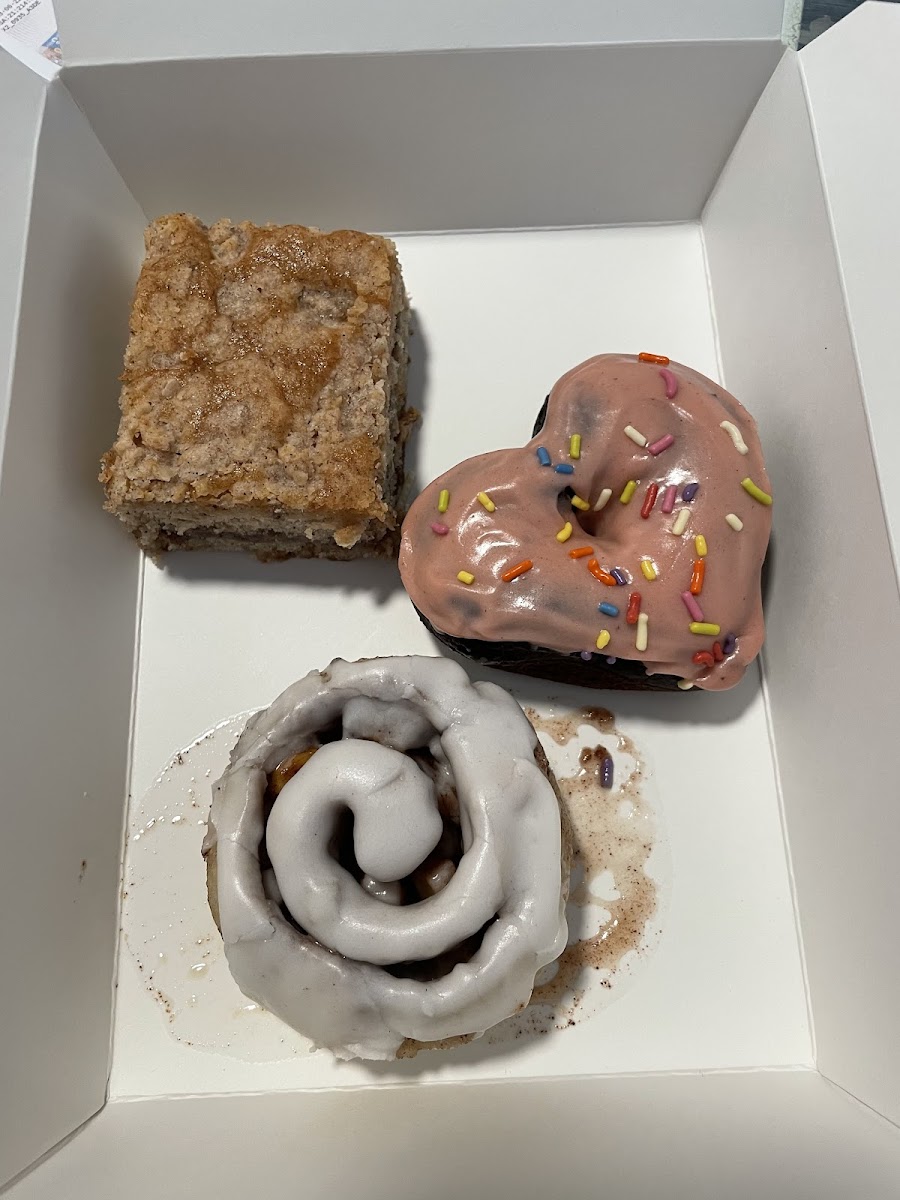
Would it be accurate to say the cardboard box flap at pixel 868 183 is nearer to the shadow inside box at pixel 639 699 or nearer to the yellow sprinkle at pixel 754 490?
the yellow sprinkle at pixel 754 490

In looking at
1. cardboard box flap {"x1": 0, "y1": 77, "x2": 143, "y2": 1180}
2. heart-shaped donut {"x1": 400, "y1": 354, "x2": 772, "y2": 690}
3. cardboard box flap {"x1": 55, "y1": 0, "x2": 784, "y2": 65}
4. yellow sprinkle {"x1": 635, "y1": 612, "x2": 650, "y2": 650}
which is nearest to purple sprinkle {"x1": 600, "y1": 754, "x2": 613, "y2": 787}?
heart-shaped donut {"x1": 400, "y1": 354, "x2": 772, "y2": 690}

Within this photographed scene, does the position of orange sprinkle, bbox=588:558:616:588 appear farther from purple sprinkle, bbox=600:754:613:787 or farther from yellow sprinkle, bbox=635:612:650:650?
purple sprinkle, bbox=600:754:613:787

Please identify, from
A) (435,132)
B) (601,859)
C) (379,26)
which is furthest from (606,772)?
(379,26)

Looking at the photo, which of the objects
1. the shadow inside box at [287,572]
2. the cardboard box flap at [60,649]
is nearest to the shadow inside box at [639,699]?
the shadow inside box at [287,572]

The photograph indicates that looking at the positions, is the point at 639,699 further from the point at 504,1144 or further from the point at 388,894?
the point at 504,1144

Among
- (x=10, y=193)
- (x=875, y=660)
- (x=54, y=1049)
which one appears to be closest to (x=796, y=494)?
(x=875, y=660)
